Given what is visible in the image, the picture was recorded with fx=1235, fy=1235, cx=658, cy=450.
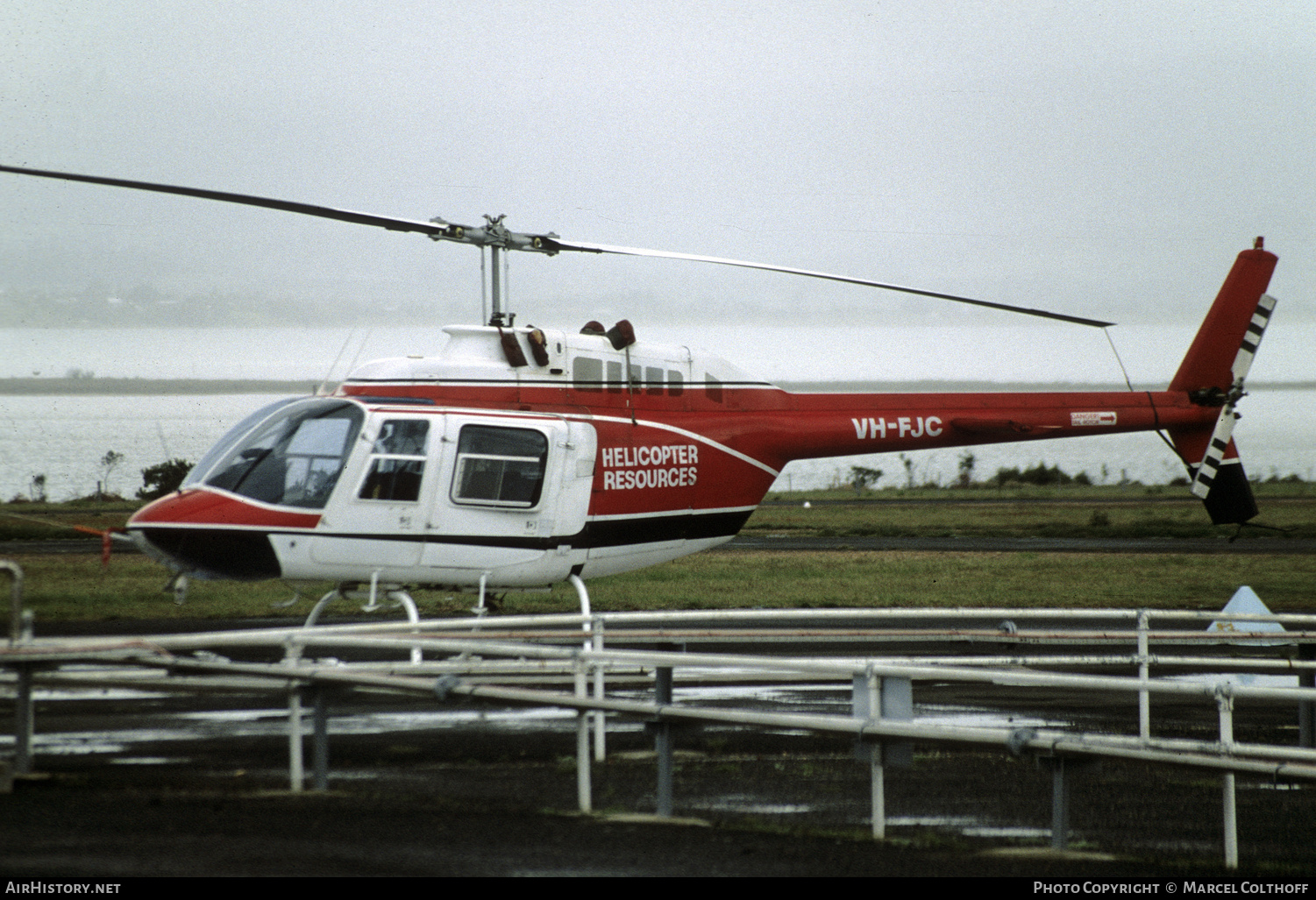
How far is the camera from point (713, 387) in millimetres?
14016

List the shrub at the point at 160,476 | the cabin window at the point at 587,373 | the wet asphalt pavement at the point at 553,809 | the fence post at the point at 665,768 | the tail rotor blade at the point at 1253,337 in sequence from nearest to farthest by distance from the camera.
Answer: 1. the wet asphalt pavement at the point at 553,809
2. the fence post at the point at 665,768
3. the cabin window at the point at 587,373
4. the tail rotor blade at the point at 1253,337
5. the shrub at the point at 160,476

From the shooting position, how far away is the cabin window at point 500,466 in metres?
11.9

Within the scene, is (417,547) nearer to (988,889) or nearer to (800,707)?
(800,707)

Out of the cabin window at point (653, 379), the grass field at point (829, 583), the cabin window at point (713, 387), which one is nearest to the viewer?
the cabin window at point (653, 379)

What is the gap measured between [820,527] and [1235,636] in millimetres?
34971

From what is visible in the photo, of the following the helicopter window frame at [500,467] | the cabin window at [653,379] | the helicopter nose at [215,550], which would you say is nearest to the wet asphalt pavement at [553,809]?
the helicopter nose at [215,550]

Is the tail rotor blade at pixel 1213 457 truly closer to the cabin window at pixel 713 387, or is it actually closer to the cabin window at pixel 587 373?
the cabin window at pixel 713 387

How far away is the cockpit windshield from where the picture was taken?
11352mm

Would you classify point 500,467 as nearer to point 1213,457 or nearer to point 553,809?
point 553,809

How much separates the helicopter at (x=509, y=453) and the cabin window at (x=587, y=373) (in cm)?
2

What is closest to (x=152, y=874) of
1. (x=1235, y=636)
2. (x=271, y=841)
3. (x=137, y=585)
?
(x=271, y=841)

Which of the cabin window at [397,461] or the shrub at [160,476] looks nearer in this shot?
the cabin window at [397,461]

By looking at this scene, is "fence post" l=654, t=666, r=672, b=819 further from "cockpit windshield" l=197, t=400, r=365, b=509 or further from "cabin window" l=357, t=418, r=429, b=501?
"cockpit windshield" l=197, t=400, r=365, b=509

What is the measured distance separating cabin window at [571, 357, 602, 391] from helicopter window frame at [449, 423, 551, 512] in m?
0.98
